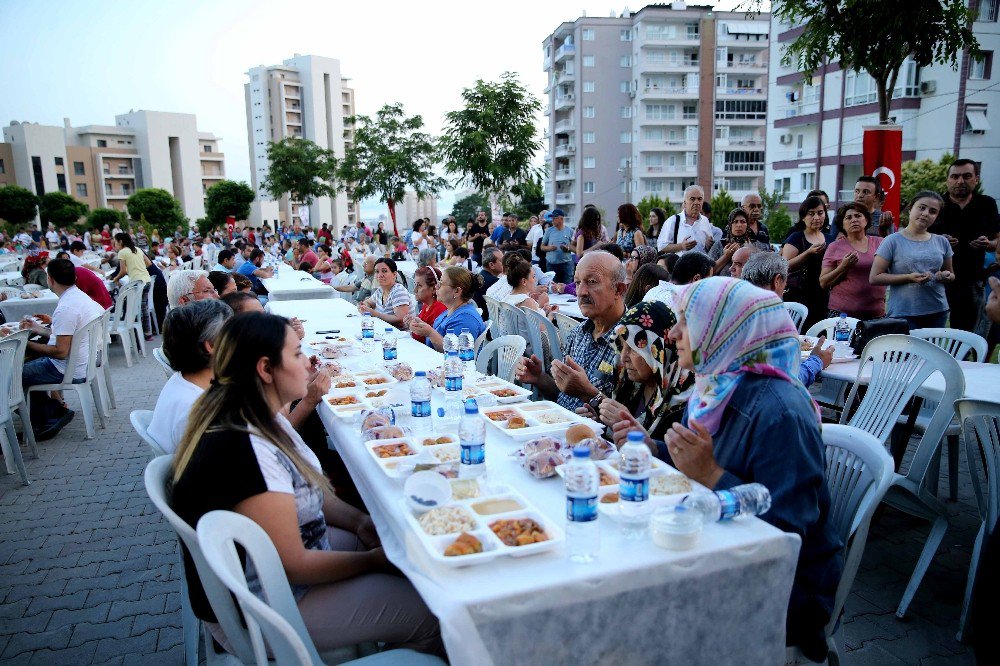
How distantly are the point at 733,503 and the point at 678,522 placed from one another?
238 mm

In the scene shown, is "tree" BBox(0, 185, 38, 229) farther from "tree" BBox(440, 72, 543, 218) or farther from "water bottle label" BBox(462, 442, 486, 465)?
"water bottle label" BBox(462, 442, 486, 465)

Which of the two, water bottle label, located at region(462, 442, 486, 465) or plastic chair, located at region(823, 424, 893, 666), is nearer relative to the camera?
plastic chair, located at region(823, 424, 893, 666)

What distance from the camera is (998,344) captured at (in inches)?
171

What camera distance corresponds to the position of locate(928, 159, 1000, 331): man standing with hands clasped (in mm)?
6027

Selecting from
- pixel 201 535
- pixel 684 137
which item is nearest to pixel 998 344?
pixel 201 535

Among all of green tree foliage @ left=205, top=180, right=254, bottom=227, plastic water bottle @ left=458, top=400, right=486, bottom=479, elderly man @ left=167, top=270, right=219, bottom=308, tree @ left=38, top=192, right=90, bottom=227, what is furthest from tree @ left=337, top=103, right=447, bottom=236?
tree @ left=38, top=192, right=90, bottom=227

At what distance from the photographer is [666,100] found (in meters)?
53.0

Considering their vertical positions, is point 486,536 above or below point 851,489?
above

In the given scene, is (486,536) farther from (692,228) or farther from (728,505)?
(692,228)

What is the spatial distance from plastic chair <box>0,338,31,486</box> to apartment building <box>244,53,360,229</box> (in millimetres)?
82628

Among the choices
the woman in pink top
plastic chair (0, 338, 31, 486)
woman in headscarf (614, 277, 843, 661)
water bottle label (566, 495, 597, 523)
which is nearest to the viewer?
water bottle label (566, 495, 597, 523)

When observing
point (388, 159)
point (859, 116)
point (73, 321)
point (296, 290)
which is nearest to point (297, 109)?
point (388, 159)

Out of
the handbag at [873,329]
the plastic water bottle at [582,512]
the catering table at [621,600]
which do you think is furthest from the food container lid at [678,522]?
the handbag at [873,329]

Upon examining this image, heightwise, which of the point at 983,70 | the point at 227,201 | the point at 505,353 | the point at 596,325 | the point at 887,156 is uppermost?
the point at 983,70
